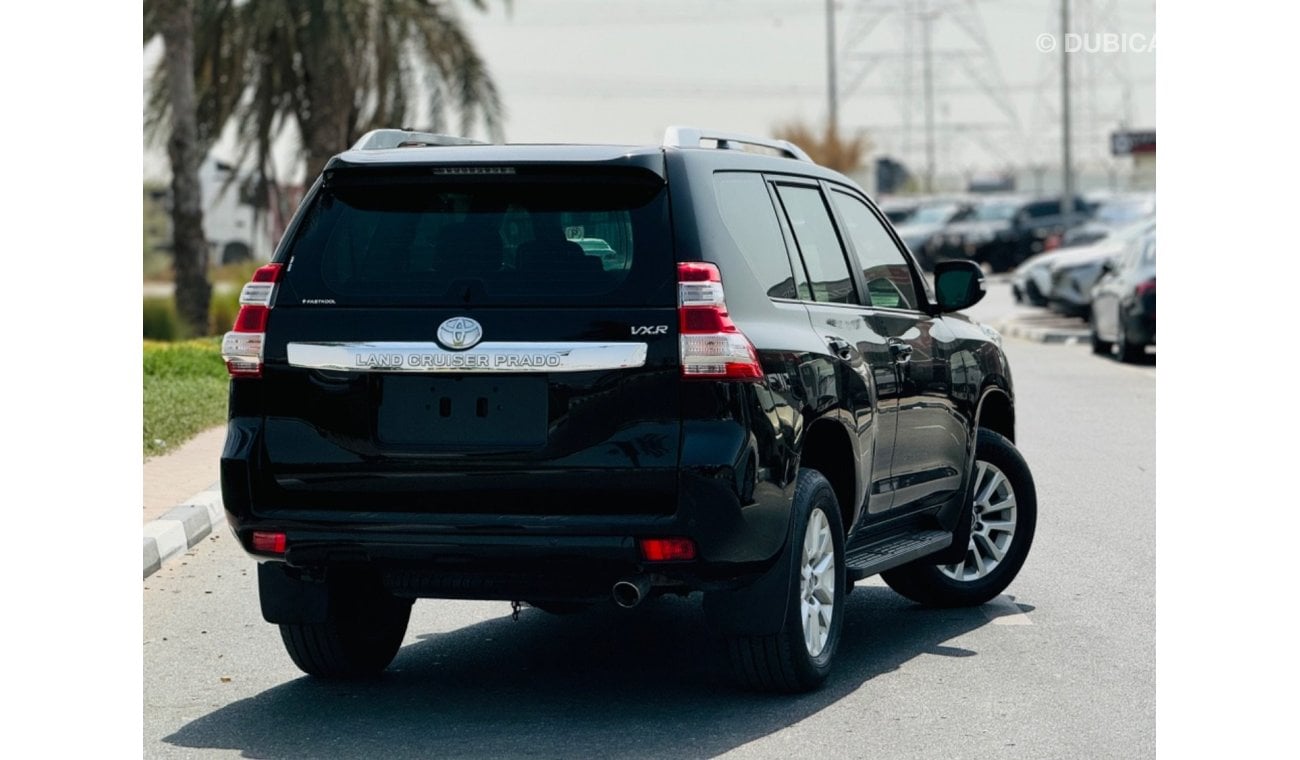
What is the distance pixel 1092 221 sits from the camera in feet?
164

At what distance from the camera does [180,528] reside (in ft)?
34.6

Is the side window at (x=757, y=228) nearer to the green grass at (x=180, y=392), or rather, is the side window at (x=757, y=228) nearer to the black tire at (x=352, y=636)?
the black tire at (x=352, y=636)

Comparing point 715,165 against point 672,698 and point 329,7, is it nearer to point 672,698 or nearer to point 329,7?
point 672,698

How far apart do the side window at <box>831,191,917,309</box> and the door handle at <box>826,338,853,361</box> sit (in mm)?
613

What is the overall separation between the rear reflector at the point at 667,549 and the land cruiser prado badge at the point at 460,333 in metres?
0.78

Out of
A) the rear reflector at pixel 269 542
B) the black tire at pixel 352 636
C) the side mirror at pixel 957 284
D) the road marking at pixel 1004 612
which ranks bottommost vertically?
the road marking at pixel 1004 612

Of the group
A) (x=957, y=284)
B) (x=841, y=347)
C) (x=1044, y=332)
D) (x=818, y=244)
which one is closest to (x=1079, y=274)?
Answer: (x=1044, y=332)

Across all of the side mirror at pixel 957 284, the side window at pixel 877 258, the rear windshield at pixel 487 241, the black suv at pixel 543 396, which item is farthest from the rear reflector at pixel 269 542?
the side mirror at pixel 957 284

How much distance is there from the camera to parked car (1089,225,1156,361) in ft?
74.9

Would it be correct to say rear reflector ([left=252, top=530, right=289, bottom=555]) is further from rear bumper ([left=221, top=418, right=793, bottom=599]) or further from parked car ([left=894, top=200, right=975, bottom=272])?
parked car ([left=894, top=200, right=975, bottom=272])

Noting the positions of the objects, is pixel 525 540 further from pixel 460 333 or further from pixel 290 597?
pixel 290 597

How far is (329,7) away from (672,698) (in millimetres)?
20274

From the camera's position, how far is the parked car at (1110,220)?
4441cm

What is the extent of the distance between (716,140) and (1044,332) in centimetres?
2271
